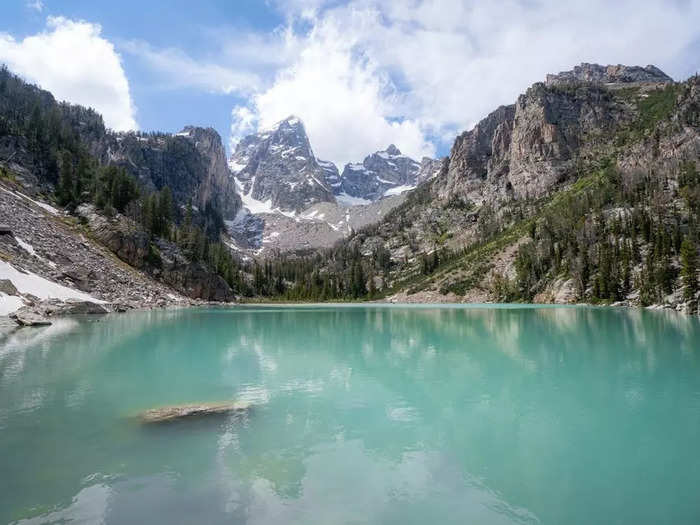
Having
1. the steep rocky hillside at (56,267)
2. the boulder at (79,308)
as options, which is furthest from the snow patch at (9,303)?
the boulder at (79,308)

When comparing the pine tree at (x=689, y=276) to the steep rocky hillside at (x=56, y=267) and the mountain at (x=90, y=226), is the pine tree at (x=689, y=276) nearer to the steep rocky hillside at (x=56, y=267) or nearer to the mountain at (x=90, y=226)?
the steep rocky hillside at (x=56, y=267)

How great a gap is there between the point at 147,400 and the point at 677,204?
398ft

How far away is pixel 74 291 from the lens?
6366 centimetres

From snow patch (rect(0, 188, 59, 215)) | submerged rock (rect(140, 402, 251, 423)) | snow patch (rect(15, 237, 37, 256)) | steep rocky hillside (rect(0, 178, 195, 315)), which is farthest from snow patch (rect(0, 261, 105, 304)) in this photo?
submerged rock (rect(140, 402, 251, 423))

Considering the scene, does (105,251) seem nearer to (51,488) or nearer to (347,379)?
(347,379)

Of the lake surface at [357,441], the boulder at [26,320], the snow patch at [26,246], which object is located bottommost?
the lake surface at [357,441]

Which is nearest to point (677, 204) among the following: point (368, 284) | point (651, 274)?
point (651, 274)

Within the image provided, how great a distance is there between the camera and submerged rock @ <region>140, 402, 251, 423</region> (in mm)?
13724

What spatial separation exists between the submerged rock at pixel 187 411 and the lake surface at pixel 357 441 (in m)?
0.52

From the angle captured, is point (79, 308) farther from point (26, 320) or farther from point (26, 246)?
point (26, 320)

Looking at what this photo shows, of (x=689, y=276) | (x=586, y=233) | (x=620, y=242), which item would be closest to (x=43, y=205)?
(x=689, y=276)

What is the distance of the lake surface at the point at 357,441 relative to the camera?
27.5ft

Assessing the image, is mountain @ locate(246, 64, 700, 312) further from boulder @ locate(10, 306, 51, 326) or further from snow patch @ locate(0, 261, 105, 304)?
snow patch @ locate(0, 261, 105, 304)

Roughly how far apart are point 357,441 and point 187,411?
229 inches
